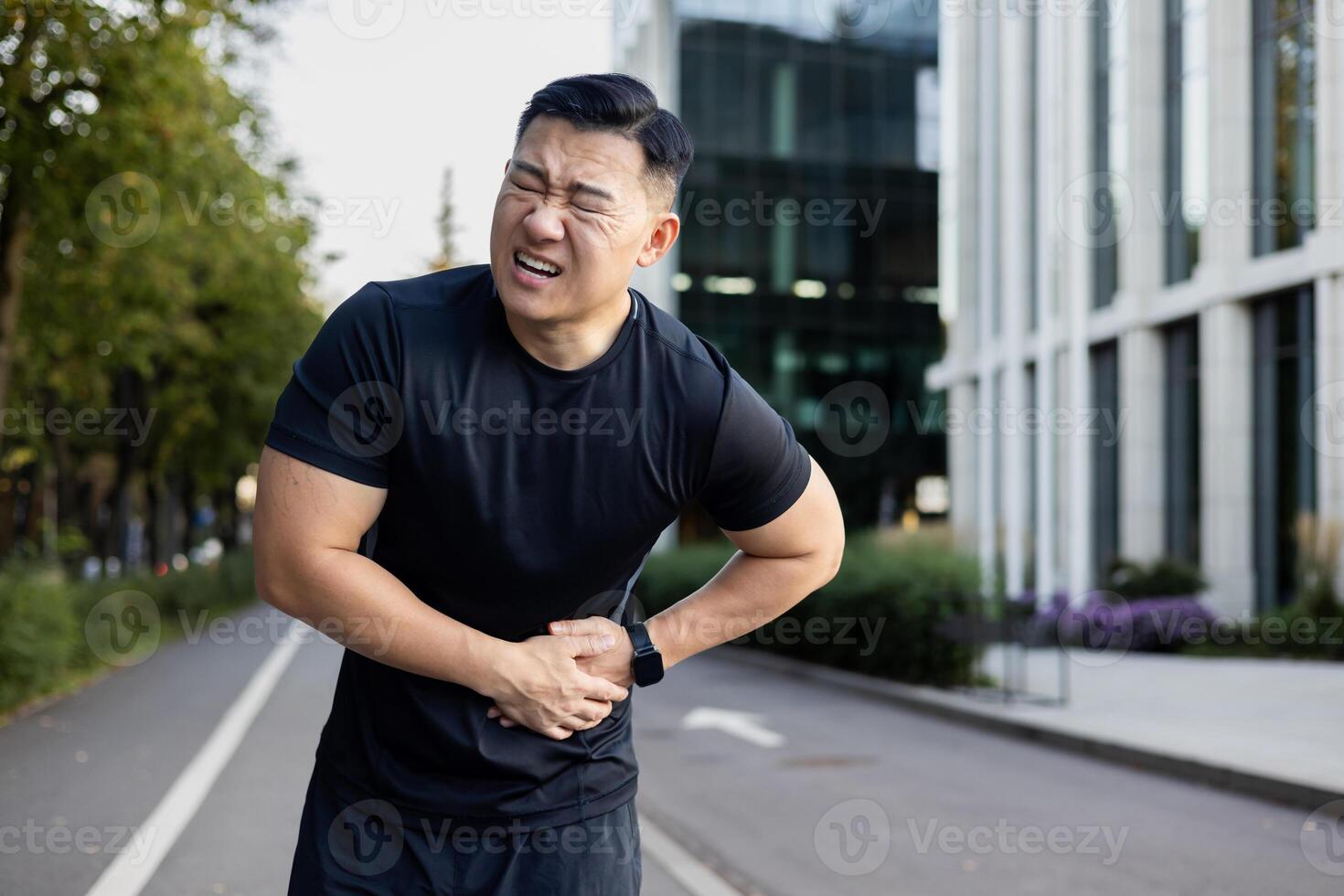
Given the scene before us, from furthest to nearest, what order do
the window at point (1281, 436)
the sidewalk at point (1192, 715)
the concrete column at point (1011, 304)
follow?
1. the window at point (1281, 436)
2. the concrete column at point (1011, 304)
3. the sidewalk at point (1192, 715)

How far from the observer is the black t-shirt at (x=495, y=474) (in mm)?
2229

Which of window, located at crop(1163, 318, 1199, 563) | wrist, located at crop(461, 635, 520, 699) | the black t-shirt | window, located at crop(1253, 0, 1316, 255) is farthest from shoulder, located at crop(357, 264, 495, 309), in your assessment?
window, located at crop(1163, 318, 1199, 563)

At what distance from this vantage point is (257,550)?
2236mm

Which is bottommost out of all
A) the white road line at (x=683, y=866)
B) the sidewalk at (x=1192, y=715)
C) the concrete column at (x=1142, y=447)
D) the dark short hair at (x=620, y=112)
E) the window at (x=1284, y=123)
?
the sidewalk at (x=1192, y=715)

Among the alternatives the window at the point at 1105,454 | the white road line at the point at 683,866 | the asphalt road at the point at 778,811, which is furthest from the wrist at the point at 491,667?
the window at the point at 1105,454

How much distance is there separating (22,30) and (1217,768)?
11.3 metres

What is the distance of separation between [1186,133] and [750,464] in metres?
26.8

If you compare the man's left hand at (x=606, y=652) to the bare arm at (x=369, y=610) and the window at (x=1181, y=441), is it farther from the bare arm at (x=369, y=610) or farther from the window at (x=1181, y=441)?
the window at (x=1181, y=441)

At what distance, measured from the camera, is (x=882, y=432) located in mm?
46375

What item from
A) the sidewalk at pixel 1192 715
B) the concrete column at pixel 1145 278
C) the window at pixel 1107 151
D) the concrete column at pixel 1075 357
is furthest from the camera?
the window at pixel 1107 151

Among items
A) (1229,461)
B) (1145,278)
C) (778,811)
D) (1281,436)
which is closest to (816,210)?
(1145,278)

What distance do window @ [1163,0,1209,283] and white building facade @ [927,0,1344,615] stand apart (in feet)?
0.17

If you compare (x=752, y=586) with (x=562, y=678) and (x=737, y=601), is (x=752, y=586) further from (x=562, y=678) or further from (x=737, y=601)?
(x=562, y=678)

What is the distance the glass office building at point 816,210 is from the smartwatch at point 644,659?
39.4 metres
